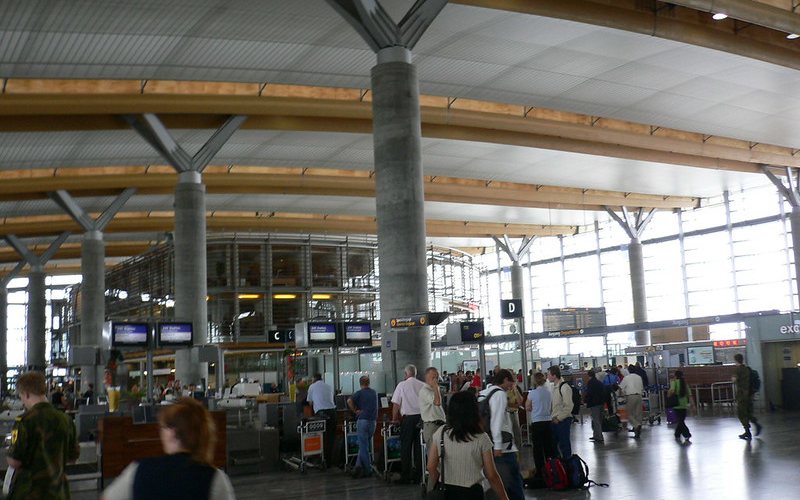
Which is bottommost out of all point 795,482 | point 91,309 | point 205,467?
point 795,482

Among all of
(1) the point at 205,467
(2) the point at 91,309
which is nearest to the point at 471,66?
(1) the point at 205,467

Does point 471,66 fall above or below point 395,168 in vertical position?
above

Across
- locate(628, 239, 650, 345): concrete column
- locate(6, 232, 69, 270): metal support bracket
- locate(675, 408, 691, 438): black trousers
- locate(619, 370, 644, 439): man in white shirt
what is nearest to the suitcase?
locate(619, 370, 644, 439): man in white shirt

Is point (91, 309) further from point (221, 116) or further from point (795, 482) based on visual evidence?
point (795, 482)

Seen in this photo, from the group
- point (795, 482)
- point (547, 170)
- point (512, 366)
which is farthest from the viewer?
point (547, 170)

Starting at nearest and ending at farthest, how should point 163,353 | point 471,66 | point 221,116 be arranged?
point 471,66 < point 221,116 < point 163,353

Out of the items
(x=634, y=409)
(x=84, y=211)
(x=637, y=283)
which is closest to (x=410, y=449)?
(x=634, y=409)

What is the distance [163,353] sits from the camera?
145 ft

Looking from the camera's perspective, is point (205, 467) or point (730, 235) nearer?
point (205, 467)

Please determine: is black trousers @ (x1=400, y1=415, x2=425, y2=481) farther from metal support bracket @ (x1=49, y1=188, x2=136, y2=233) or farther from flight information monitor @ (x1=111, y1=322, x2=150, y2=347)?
metal support bracket @ (x1=49, y1=188, x2=136, y2=233)

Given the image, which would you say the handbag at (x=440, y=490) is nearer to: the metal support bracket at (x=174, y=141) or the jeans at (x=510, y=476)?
the jeans at (x=510, y=476)

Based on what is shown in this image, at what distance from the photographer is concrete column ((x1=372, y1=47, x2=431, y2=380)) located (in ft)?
57.1

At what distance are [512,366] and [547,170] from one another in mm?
9207

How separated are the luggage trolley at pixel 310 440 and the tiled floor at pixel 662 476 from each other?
0.35 m
